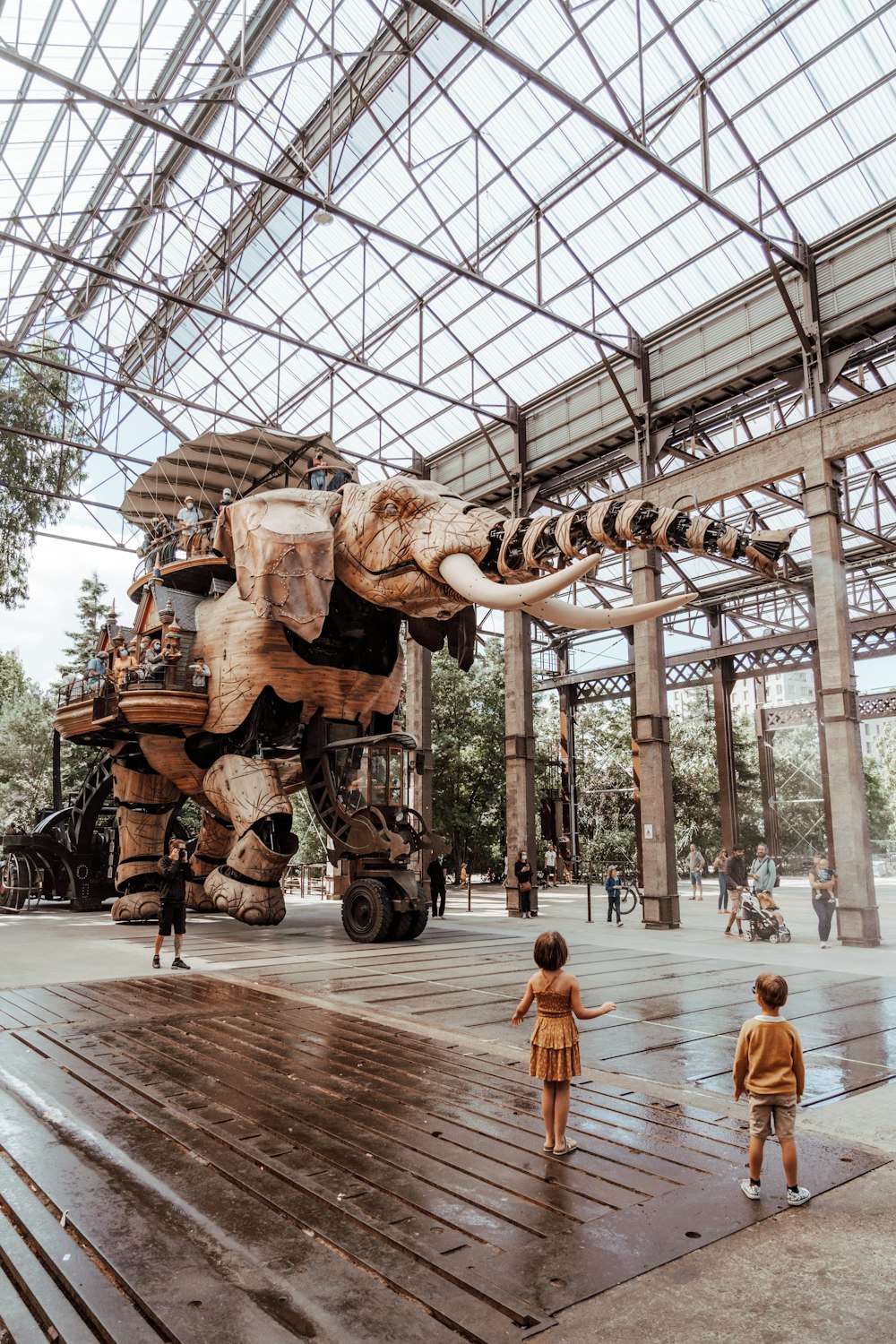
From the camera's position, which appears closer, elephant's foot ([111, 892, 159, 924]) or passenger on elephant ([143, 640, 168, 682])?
passenger on elephant ([143, 640, 168, 682])

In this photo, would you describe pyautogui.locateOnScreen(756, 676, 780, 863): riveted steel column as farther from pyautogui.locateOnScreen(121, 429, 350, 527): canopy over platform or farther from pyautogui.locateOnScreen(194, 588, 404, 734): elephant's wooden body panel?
pyautogui.locateOnScreen(194, 588, 404, 734): elephant's wooden body panel

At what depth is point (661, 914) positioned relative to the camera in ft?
49.2

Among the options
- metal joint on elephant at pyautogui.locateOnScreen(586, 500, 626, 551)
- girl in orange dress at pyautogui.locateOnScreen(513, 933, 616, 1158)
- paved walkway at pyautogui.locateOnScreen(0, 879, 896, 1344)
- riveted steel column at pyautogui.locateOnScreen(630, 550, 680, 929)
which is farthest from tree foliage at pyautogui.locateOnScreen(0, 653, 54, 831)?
girl in orange dress at pyautogui.locateOnScreen(513, 933, 616, 1158)

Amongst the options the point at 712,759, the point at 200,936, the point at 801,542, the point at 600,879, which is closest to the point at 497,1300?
the point at 200,936

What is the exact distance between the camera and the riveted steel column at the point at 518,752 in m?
17.6

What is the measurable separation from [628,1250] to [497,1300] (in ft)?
1.83

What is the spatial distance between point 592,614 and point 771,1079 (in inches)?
216

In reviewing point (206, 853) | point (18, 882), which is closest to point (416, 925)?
point (206, 853)

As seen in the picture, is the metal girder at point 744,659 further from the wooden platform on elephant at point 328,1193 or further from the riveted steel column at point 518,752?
the wooden platform on elephant at point 328,1193

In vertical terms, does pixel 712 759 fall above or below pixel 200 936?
above

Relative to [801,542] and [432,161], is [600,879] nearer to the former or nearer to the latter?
[801,542]

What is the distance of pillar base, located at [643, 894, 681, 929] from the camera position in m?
14.9

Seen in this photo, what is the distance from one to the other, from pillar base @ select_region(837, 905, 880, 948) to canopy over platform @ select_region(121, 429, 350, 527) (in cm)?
1060

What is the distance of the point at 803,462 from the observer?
1341 centimetres
